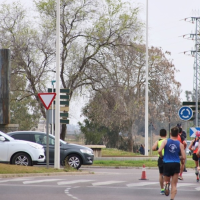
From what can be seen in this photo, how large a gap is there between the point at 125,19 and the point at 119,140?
63.4 ft

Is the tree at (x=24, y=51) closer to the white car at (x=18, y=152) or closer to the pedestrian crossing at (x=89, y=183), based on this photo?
the white car at (x=18, y=152)

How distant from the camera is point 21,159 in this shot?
81.9 feet

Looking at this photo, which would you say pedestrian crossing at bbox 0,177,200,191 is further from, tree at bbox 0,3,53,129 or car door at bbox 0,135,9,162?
tree at bbox 0,3,53,129

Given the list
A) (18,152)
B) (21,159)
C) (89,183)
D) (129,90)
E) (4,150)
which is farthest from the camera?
(129,90)

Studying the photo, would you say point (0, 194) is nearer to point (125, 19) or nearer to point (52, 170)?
point (52, 170)

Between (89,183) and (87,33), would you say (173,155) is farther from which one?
(87,33)

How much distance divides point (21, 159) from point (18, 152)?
337 millimetres

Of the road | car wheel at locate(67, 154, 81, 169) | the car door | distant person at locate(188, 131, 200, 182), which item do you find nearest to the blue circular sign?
car wheel at locate(67, 154, 81, 169)

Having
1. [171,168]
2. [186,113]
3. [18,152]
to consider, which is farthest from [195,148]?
[186,113]

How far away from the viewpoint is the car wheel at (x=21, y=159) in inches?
976

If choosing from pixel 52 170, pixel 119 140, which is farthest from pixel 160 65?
pixel 52 170

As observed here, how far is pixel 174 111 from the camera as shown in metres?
58.3

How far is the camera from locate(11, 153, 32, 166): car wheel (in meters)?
24.8

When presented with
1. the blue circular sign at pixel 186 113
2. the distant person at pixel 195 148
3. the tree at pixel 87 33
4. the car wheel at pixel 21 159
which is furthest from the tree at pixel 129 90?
the distant person at pixel 195 148
